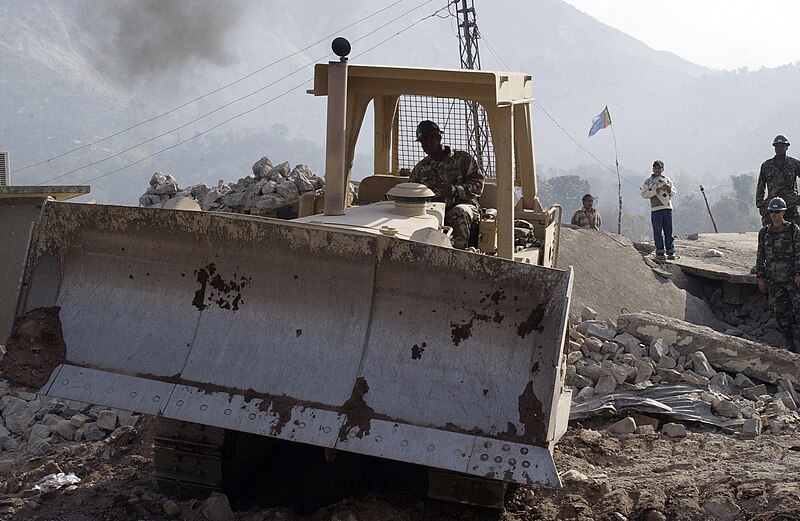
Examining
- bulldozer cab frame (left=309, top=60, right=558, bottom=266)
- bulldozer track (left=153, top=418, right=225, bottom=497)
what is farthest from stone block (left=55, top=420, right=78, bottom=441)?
bulldozer cab frame (left=309, top=60, right=558, bottom=266)

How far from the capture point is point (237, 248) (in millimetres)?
4430

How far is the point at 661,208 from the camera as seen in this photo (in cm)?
1325

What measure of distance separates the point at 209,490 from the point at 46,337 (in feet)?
3.62

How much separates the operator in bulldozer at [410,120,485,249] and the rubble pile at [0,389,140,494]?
103 inches

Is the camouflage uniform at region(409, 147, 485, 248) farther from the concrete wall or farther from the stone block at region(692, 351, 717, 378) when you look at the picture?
the concrete wall

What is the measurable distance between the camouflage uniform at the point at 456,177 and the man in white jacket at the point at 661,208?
7.02m

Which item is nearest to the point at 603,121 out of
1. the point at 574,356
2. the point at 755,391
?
the point at 755,391

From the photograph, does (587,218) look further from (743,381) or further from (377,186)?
(377,186)

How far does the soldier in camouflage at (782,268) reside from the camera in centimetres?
938

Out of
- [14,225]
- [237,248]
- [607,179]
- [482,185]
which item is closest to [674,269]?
[482,185]

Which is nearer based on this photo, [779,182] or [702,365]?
[702,365]

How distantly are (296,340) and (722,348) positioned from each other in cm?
499

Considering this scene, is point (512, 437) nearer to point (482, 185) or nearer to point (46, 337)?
point (46, 337)

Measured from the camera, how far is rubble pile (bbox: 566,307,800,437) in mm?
6336
